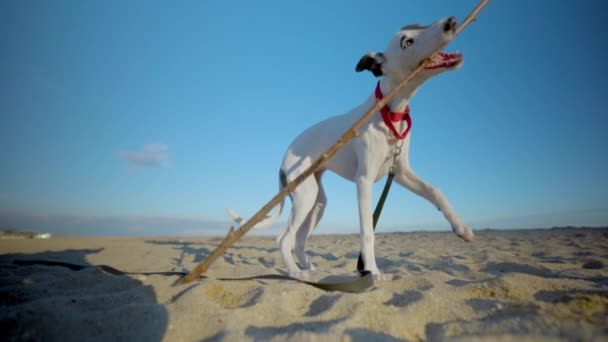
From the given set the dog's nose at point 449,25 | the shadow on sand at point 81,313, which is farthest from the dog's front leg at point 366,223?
the shadow on sand at point 81,313

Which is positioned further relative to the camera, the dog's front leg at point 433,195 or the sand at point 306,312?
the dog's front leg at point 433,195

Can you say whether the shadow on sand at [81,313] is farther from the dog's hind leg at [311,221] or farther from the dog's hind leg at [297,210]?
the dog's hind leg at [311,221]

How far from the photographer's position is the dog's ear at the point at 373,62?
2.43 meters

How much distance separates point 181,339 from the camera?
4.48 ft

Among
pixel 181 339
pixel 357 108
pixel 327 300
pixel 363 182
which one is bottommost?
pixel 181 339

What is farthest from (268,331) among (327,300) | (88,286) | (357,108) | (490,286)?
(357,108)

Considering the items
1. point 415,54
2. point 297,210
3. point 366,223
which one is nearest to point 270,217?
point 297,210

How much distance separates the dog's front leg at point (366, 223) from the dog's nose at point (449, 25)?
114 centimetres

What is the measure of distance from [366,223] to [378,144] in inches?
24.3

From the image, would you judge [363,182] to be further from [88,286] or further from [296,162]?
[88,286]

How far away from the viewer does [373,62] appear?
2.46 m

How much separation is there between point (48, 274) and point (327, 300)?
2533 millimetres

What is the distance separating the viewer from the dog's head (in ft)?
6.62

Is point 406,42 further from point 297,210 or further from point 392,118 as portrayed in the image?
point 297,210
